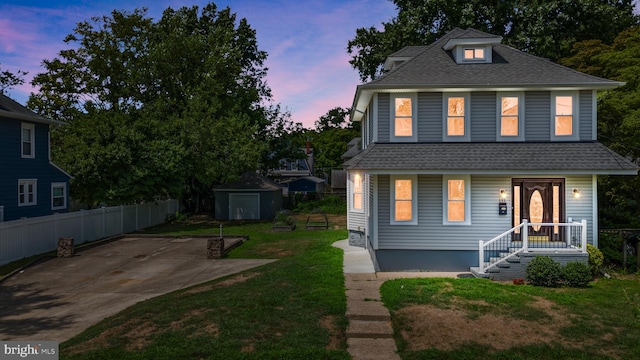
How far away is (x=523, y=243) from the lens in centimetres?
1366

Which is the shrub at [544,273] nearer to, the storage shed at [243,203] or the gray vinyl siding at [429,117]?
the gray vinyl siding at [429,117]

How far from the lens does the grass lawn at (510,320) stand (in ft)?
26.2

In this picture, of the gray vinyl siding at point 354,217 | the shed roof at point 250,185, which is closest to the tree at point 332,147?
the shed roof at point 250,185

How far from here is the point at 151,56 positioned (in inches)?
1166

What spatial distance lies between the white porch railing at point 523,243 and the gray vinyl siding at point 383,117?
5085mm

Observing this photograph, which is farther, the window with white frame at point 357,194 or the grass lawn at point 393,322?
the window with white frame at point 357,194

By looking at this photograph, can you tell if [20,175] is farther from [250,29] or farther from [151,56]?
[250,29]

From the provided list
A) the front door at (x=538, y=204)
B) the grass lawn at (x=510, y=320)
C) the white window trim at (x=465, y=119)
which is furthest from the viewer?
the white window trim at (x=465, y=119)

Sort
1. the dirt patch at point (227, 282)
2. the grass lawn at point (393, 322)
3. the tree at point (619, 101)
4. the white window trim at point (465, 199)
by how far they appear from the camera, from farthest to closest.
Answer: the tree at point (619, 101) < the white window trim at point (465, 199) < the dirt patch at point (227, 282) < the grass lawn at point (393, 322)

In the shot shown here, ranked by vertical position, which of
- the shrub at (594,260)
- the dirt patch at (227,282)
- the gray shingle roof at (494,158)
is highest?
the gray shingle roof at (494,158)

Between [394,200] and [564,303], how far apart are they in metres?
6.04

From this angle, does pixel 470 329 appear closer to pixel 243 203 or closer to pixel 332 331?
pixel 332 331

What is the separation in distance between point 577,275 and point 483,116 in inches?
244

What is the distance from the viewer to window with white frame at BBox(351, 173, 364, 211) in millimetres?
18828
